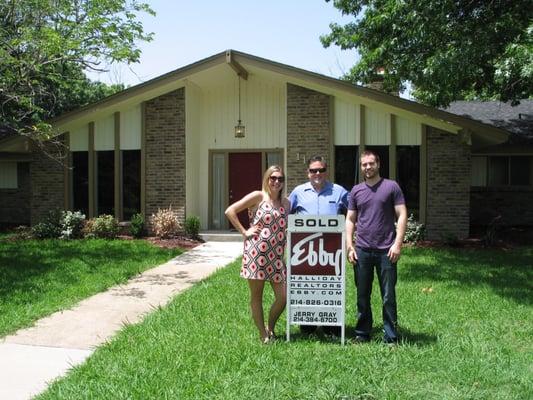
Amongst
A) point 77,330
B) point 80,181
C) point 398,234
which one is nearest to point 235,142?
point 80,181

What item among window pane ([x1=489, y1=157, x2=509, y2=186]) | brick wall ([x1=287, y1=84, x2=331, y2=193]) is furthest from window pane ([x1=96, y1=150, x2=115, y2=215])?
window pane ([x1=489, y1=157, x2=509, y2=186])

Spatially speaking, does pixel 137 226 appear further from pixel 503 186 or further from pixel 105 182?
pixel 503 186

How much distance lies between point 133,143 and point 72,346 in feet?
30.5

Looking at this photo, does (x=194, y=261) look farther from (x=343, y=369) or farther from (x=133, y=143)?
(x=343, y=369)

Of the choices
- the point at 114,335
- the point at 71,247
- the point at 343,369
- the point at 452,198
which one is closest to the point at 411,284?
the point at 343,369

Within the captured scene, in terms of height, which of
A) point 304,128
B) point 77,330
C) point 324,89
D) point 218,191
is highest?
point 324,89

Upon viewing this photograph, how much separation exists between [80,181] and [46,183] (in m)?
0.94

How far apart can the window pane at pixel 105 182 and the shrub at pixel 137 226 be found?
40.5 inches

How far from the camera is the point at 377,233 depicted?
5.02 m

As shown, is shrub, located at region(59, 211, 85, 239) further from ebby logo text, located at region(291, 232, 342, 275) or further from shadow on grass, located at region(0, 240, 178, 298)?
ebby logo text, located at region(291, 232, 342, 275)

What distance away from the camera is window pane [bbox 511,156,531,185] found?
1622cm

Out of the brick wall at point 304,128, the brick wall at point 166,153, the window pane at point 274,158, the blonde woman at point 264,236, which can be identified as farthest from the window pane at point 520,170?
the blonde woman at point 264,236

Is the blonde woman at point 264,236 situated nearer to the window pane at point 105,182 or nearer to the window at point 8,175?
the window pane at point 105,182

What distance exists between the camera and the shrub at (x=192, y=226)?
13398mm
